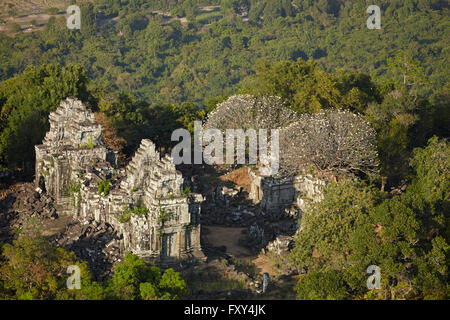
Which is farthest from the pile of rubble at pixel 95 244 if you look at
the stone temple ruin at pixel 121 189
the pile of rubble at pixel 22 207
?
the pile of rubble at pixel 22 207

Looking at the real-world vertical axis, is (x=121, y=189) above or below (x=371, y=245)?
above

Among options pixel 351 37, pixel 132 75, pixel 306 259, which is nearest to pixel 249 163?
pixel 306 259

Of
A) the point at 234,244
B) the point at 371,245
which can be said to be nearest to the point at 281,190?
the point at 234,244

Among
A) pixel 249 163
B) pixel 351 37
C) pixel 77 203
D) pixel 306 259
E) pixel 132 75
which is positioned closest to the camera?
pixel 306 259

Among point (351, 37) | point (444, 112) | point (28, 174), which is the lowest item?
point (28, 174)

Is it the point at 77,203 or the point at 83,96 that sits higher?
the point at 83,96

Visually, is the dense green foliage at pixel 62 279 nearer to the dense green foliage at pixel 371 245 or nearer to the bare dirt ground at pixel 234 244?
the dense green foliage at pixel 371 245

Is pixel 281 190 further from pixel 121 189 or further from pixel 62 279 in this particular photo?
pixel 62 279

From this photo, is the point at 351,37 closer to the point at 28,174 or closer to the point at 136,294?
the point at 28,174
